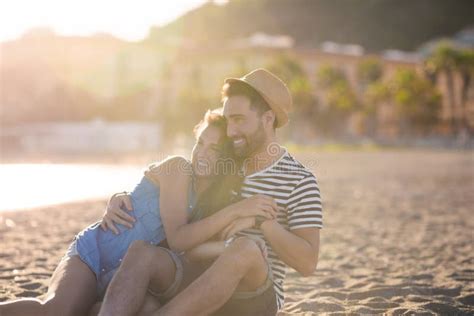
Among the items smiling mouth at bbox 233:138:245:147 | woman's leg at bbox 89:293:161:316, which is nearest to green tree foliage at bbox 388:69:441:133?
smiling mouth at bbox 233:138:245:147

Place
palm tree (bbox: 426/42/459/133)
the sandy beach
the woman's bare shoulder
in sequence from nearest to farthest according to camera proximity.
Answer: the woman's bare shoulder → the sandy beach → palm tree (bbox: 426/42/459/133)

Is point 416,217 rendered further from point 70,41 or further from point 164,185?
point 70,41

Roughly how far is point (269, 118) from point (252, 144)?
18 centimetres

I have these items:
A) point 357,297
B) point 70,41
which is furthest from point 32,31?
point 357,297

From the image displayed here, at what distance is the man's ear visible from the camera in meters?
3.33

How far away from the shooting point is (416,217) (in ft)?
33.2

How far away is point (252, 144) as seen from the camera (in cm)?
329

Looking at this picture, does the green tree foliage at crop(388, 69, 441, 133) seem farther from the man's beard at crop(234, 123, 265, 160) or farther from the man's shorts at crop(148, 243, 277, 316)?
the man's shorts at crop(148, 243, 277, 316)

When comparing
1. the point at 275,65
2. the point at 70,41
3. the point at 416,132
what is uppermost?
the point at 70,41

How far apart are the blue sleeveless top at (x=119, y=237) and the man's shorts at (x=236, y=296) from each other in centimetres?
23

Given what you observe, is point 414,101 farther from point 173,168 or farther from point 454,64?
point 173,168

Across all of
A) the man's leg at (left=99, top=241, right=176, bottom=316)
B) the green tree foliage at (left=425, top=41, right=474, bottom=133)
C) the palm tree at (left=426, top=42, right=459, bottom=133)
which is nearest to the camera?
the man's leg at (left=99, top=241, right=176, bottom=316)

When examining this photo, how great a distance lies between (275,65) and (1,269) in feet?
174

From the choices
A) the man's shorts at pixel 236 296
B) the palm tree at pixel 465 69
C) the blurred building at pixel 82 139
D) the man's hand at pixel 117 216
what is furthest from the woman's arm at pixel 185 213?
the palm tree at pixel 465 69
